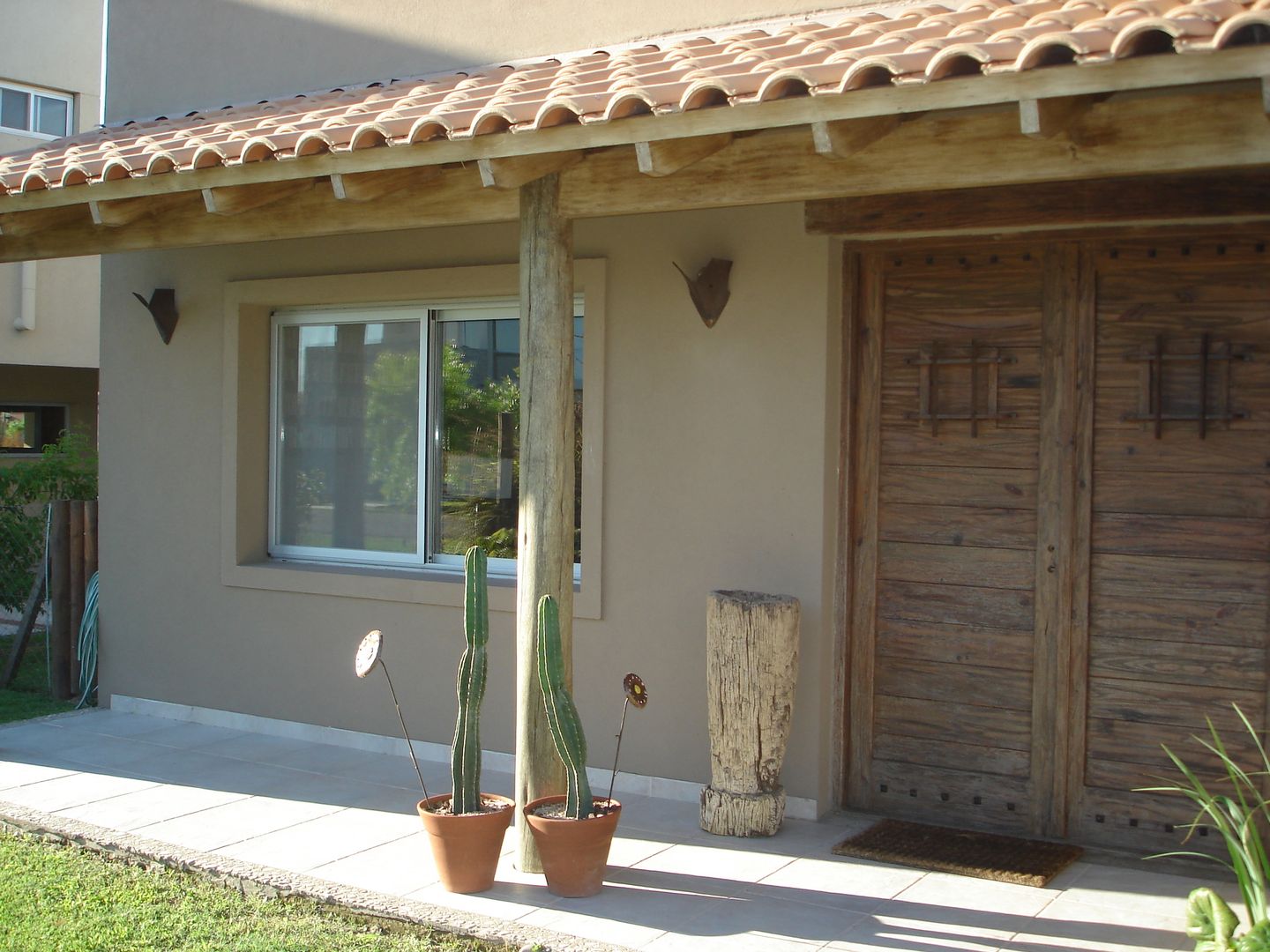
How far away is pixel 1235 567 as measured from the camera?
199 inches

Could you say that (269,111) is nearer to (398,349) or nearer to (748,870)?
(398,349)

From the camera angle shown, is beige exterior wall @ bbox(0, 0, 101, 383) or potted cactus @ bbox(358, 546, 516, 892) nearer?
potted cactus @ bbox(358, 546, 516, 892)

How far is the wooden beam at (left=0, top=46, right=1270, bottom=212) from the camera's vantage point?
3297 mm

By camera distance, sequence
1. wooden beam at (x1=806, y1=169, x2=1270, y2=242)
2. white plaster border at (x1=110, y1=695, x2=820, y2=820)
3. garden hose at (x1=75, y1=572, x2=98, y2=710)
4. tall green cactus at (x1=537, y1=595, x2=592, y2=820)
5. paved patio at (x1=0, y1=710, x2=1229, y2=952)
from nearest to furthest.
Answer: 1. paved patio at (x1=0, y1=710, x2=1229, y2=952)
2. tall green cactus at (x1=537, y1=595, x2=592, y2=820)
3. wooden beam at (x1=806, y1=169, x2=1270, y2=242)
4. white plaster border at (x1=110, y1=695, x2=820, y2=820)
5. garden hose at (x1=75, y1=572, x2=98, y2=710)

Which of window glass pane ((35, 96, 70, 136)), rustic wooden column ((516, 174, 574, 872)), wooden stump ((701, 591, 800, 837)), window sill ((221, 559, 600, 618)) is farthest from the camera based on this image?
window glass pane ((35, 96, 70, 136))

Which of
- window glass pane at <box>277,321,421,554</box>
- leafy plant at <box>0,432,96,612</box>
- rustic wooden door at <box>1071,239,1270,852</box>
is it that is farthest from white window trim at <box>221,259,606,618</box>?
leafy plant at <box>0,432,96,612</box>

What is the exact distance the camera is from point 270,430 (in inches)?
303

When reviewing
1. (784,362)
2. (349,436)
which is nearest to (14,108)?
(349,436)

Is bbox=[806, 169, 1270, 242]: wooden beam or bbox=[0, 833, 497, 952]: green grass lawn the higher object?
bbox=[806, 169, 1270, 242]: wooden beam

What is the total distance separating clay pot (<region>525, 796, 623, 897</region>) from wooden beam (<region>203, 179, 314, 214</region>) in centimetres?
278

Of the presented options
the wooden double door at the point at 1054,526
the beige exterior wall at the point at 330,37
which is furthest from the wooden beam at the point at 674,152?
the beige exterior wall at the point at 330,37

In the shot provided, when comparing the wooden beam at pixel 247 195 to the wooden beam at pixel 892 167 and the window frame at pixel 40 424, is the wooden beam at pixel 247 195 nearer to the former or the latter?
the wooden beam at pixel 892 167

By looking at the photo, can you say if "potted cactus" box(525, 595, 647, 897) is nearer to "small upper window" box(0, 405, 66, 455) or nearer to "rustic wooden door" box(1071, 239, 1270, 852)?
"rustic wooden door" box(1071, 239, 1270, 852)

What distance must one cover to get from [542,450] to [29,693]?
5.48 meters
